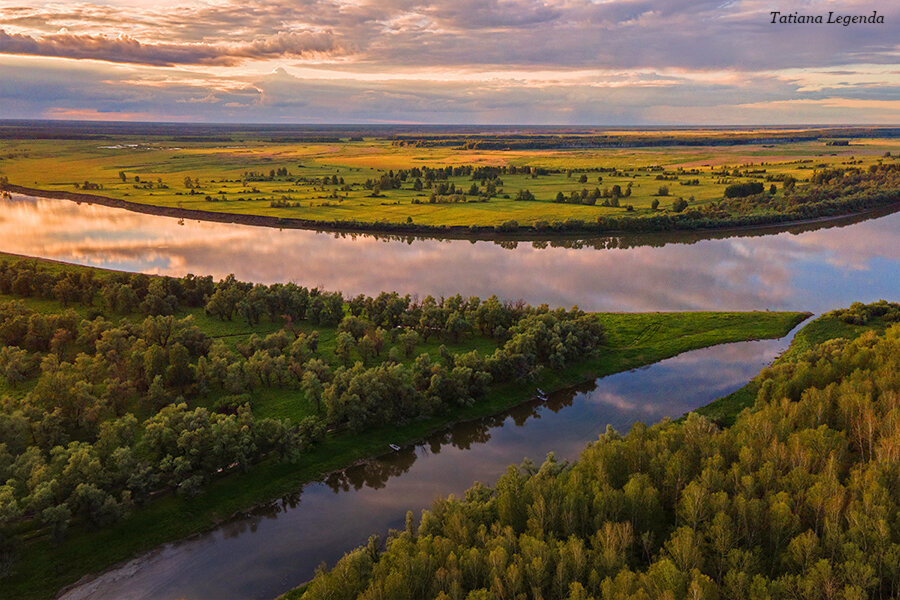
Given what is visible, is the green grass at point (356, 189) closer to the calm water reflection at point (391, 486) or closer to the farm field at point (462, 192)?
the farm field at point (462, 192)

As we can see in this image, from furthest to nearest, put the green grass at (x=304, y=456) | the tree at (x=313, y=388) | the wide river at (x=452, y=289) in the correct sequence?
the tree at (x=313, y=388)
the wide river at (x=452, y=289)
the green grass at (x=304, y=456)

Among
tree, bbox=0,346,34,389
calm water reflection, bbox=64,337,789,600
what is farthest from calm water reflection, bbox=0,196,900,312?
tree, bbox=0,346,34,389

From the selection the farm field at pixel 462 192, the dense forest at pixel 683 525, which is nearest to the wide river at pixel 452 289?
the dense forest at pixel 683 525

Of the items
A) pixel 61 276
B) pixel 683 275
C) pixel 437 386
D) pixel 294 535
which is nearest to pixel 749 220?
pixel 683 275

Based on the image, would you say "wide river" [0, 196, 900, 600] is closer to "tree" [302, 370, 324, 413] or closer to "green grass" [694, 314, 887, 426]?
"green grass" [694, 314, 887, 426]

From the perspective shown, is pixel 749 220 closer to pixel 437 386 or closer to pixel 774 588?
pixel 437 386

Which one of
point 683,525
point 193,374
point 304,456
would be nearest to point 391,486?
point 304,456
